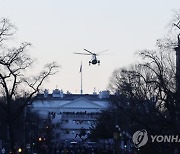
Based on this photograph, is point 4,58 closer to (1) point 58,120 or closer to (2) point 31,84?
(2) point 31,84

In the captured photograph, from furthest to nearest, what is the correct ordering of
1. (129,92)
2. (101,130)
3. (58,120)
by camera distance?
1. (58,120)
2. (101,130)
3. (129,92)

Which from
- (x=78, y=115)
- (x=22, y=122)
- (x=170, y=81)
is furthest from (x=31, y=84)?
(x=78, y=115)

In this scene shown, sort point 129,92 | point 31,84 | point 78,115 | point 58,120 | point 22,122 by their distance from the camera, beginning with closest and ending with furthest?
Result: 1. point 31,84
2. point 129,92
3. point 22,122
4. point 58,120
5. point 78,115

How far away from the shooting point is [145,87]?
8269 centimetres

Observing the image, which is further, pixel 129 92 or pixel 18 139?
pixel 18 139

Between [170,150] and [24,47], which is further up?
[24,47]

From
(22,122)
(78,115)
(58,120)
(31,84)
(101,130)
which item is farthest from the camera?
(78,115)

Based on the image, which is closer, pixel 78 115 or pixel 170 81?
pixel 170 81

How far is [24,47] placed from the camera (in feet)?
200

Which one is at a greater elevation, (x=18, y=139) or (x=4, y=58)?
(x=4, y=58)

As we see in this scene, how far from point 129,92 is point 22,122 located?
76.6ft

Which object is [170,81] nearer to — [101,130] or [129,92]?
[129,92]

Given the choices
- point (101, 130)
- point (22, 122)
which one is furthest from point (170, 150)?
point (101, 130)

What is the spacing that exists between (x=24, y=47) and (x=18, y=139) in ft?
152
